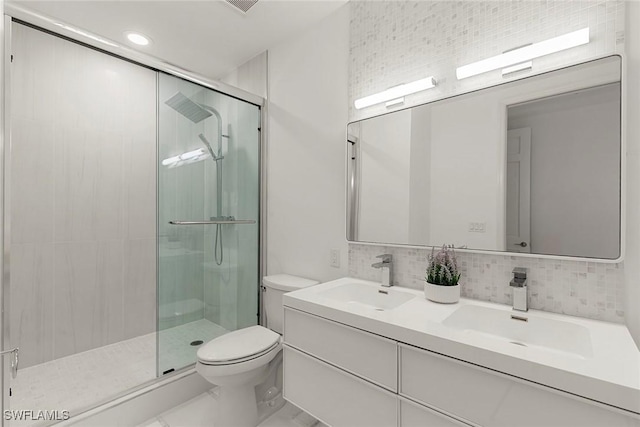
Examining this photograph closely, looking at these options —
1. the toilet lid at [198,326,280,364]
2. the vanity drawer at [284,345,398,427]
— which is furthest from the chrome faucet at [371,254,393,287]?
the toilet lid at [198,326,280,364]

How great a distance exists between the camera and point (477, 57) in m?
1.37

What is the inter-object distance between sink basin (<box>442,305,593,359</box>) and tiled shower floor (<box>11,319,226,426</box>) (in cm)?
161

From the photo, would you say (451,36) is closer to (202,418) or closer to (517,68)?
(517,68)

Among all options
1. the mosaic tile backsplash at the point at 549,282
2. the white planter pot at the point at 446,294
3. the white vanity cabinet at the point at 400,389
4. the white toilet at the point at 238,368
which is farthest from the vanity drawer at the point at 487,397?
the white toilet at the point at 238,368

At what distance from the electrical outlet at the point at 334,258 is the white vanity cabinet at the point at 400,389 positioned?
546 mm

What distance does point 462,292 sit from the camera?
4.58 feet

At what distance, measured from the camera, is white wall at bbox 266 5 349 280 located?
6.20ft

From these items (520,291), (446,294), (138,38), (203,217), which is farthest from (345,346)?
(138,38)

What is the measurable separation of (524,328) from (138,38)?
9.60ft

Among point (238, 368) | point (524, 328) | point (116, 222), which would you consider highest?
point (116, 222)

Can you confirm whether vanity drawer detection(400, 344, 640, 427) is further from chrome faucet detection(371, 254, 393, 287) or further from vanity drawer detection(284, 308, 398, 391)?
chrome faucet detection(371, 254, 393, 287)

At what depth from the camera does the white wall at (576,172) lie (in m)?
1.06

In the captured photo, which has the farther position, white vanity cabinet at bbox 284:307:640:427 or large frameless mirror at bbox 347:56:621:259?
large frameless mirror at bbox 347:56:621:259

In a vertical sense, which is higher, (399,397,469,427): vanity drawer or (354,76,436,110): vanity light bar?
(354,76,436,110): vanity light bar
